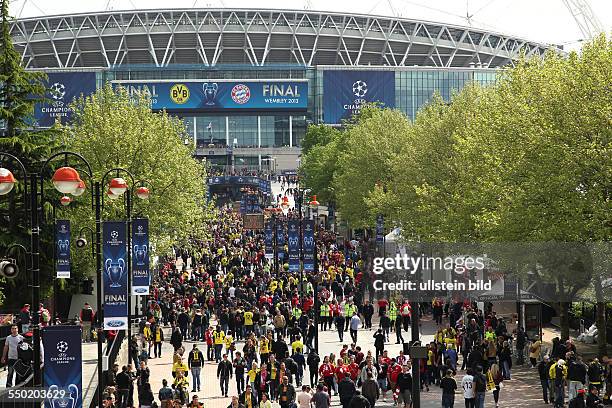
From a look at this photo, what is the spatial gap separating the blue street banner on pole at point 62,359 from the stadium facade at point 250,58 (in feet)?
485

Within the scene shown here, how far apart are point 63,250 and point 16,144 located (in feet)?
31.4

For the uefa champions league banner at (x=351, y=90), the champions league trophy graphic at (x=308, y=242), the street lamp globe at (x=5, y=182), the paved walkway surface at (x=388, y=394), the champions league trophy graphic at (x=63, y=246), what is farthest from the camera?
the uefa champions league banner at (x=351, y=90)

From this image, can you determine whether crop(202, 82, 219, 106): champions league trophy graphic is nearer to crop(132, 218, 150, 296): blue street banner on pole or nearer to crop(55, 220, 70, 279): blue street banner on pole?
crop(55, 220, 70, 279): blue street banner on pole

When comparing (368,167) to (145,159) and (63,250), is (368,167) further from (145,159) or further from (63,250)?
(63,250)

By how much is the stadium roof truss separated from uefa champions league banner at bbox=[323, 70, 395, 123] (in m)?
15.0

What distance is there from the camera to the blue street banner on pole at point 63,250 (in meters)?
32.9

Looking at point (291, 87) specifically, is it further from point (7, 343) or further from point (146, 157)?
point (7, 343)

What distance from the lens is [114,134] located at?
50.6m

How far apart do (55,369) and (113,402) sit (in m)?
4.28

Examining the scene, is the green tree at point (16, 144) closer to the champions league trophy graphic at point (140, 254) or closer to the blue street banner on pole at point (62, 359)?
the champions league trophy graphic at point (140, 254)

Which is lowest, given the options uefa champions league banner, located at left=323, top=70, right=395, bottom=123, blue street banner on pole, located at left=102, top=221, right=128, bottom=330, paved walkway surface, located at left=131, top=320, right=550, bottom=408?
paved walkway surface, located at left=131, top=320, right=550, bottom=408

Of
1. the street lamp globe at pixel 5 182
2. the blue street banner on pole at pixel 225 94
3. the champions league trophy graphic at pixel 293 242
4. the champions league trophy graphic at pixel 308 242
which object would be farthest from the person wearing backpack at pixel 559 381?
the blue street banner on pole at pixel 225 94

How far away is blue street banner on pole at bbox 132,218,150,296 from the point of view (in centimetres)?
3266

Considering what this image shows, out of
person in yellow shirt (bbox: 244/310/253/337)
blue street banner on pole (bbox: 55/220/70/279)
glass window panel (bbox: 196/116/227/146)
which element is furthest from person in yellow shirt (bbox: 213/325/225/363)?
glass window panel (bbox: 196/116/227/146)
